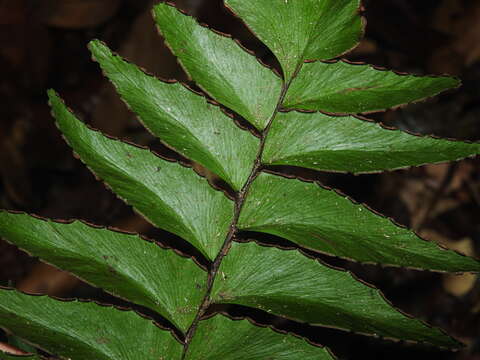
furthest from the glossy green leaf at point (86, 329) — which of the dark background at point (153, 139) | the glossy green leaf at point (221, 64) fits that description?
the dark background at point (153, 139)

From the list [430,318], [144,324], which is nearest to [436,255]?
[144,324]

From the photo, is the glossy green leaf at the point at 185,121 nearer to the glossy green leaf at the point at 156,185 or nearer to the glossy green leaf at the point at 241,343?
Result: the glossy green leaf at the point at 156,185

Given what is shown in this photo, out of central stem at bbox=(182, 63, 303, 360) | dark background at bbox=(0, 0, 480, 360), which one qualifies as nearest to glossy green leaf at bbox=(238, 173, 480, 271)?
central stem at bbox=(182, 63, 303, 360)

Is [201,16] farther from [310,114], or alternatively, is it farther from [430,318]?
[310,114]

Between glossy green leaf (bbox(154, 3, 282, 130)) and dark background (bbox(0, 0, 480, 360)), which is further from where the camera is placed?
dark background (bbox(0, 0, 480, 360))

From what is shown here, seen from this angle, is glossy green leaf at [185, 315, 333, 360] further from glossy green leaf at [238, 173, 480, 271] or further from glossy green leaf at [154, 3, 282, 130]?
glossy green leaf at [154, 3, 282, 130]

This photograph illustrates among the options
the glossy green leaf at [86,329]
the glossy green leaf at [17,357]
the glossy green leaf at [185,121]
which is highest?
the glossy green leaf at [185,121]
